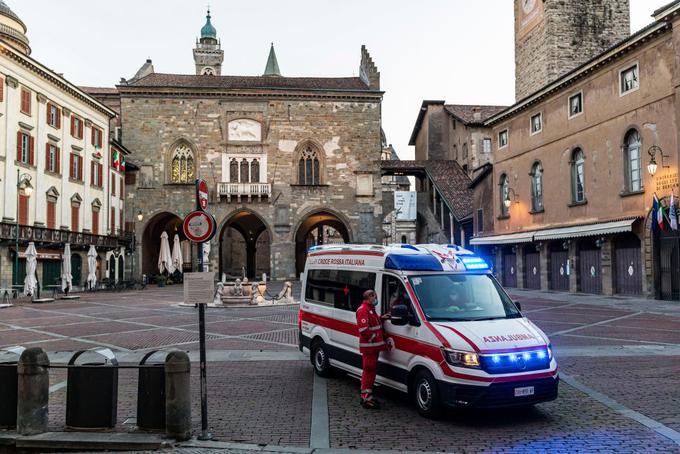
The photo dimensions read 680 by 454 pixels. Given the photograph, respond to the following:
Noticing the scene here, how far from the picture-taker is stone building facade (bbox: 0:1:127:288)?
2962cm

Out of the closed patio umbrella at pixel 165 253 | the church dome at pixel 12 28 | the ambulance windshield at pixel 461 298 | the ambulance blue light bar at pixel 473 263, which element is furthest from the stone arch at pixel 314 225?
the ambulance windshield at pixel 461 298

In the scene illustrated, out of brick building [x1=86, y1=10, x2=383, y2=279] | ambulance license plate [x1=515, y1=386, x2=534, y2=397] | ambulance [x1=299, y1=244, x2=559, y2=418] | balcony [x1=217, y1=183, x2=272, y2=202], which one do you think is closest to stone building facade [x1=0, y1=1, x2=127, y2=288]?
brick building [x1=86, y1=10, x2=383, y2=279]

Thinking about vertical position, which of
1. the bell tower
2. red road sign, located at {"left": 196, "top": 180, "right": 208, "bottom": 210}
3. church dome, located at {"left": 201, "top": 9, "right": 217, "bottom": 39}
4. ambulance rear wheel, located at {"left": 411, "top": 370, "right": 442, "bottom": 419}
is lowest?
ambulance rear wheel, located at {"left": 411, "top": 370, "right": 442, "bottom": 419}

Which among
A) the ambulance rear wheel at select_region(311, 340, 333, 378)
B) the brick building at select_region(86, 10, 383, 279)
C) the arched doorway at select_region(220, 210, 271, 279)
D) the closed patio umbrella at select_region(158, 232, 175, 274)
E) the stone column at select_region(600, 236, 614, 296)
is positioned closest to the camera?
the ambulance rear wheel at select_region(311, 340, 333, 378)

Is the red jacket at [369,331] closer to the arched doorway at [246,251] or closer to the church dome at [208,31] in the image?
the arched doorway at [246,251]

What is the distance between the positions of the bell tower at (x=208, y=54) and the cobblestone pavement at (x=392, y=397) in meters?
78.9

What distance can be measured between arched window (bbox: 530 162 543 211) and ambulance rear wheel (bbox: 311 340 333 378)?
24570mm

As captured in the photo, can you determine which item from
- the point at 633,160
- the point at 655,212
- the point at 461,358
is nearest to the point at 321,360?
the point at 461,358

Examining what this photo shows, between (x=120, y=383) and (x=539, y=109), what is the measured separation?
27.7 metres

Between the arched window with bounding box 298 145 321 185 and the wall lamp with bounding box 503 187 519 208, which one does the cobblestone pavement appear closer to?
the wall lamp with bounding box 503 187 519 208

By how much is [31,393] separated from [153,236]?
4257 centimetres

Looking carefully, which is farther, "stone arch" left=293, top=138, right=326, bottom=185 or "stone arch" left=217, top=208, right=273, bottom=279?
"stone arch" left=217, top=208, right=273, bottom=279

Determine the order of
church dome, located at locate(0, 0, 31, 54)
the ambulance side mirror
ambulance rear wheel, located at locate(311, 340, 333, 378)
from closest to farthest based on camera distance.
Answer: the ambulance side mirror → ambulance rear wheel, located at locate(311, 340, 333, 378) → church dome, located at locate(0, 0, 31, 54)

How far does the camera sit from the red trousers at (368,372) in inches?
295
